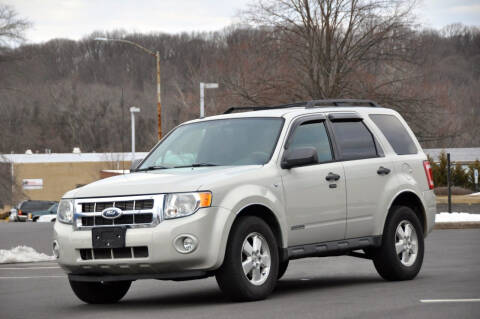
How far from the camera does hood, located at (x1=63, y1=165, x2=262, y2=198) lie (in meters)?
9.40

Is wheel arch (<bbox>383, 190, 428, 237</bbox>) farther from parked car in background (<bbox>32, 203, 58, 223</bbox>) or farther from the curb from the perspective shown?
parked car in background (<bbox>32, 203, 58, 223</bbox>)

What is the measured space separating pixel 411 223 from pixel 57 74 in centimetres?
14746

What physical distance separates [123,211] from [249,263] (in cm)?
132

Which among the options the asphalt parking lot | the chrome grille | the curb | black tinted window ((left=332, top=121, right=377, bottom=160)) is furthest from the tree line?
the chrome grille

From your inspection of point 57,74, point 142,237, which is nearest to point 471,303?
point 142,237

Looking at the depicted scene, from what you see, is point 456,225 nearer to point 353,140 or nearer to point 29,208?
point 353,140

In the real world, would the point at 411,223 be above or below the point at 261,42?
below

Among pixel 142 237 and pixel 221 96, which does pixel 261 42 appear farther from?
pixel 142 237

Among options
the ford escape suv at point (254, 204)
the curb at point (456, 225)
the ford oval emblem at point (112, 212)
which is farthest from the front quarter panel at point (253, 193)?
the curb at point (456, 225)

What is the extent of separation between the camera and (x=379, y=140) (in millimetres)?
12000

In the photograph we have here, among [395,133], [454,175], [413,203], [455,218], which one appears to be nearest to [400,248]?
[413,203]

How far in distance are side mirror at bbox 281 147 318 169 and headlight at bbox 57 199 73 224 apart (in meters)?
2.23

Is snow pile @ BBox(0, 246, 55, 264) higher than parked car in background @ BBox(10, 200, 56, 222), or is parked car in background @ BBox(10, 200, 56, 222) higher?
snow pile @ BBox(0, 246, 55, 264)

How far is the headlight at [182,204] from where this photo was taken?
9.28 meters
